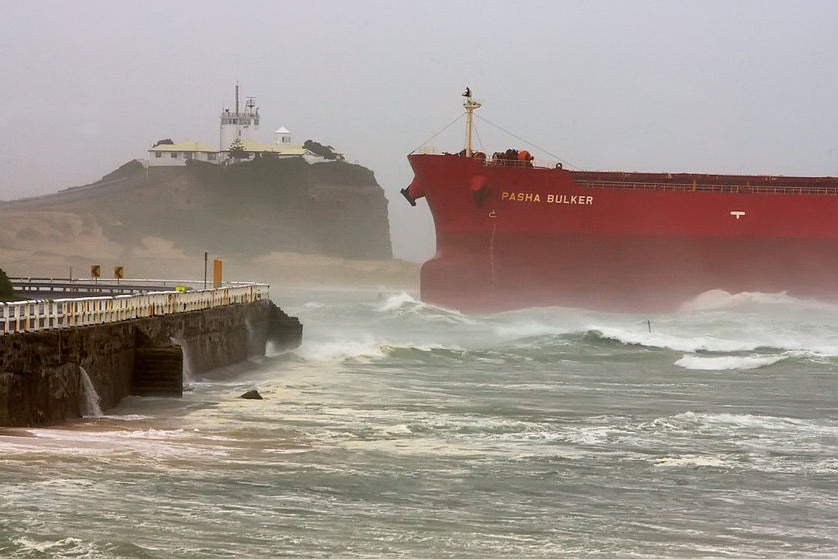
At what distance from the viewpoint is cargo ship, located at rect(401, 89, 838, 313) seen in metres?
53.5

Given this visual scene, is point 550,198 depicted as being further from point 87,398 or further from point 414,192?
point 87,398

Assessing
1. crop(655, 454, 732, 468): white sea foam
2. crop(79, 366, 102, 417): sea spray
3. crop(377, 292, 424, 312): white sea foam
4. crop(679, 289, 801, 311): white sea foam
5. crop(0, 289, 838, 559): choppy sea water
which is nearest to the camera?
crop(0, 289, 838, 559): choppy sea water

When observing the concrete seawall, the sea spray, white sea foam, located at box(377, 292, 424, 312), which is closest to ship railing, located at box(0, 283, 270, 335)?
the concrete seawall

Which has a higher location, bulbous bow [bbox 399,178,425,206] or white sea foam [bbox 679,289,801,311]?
bulbous bow [bbox 399,178,425,206]

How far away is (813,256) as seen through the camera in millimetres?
54719

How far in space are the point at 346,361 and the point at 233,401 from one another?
40.9 ft

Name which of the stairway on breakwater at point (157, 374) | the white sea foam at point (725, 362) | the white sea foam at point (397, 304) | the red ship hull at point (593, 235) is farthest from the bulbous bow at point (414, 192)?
the stairway on breakwater at point (157, 374)

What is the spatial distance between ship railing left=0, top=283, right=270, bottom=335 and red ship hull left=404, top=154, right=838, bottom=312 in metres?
19.2

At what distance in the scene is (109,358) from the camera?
22859mm

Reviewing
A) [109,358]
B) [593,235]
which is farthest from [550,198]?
[109,358]

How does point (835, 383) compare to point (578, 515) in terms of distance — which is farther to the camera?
point (835, 383)

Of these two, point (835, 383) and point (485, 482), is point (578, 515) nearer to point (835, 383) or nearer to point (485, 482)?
point (485, 482)

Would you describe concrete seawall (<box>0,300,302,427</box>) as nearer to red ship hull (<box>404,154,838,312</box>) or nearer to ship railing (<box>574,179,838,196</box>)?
red ship hull (<box>404,154,838,312</box>)

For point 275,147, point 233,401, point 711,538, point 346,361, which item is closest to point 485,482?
point 711,538
